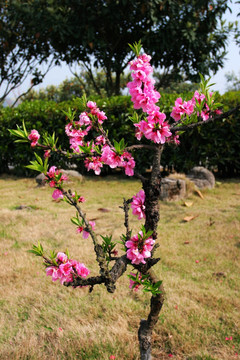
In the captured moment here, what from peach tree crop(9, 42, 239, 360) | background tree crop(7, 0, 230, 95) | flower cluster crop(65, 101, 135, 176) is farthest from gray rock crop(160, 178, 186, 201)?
background tree crop(7, 0, 230, 95)

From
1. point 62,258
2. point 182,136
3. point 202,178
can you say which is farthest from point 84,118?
point 182,136

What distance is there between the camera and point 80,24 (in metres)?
10.8

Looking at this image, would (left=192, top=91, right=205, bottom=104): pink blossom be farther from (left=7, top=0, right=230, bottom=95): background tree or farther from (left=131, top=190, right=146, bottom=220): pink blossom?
(left=7, top=0, right=230, bottom=95): background tree

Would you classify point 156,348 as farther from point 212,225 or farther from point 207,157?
point 207,157

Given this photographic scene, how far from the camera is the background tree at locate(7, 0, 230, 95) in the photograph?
34.1ft

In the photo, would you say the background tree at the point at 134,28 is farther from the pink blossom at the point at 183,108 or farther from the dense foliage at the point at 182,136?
the pink blossom at the point at 183,108

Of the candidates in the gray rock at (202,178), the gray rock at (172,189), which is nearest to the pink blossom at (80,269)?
the gray rock at (172,189)

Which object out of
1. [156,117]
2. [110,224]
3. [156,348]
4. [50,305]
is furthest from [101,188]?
[156,117]

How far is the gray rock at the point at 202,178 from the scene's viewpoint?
7102 millimetres

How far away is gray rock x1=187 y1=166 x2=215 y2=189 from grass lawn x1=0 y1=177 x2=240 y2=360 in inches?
64.0

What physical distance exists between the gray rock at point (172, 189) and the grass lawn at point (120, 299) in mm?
793

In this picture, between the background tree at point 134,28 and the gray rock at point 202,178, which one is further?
the background tree at point 134,28

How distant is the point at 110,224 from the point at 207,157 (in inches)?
166

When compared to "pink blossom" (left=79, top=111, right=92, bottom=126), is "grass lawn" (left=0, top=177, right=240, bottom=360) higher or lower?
lower
